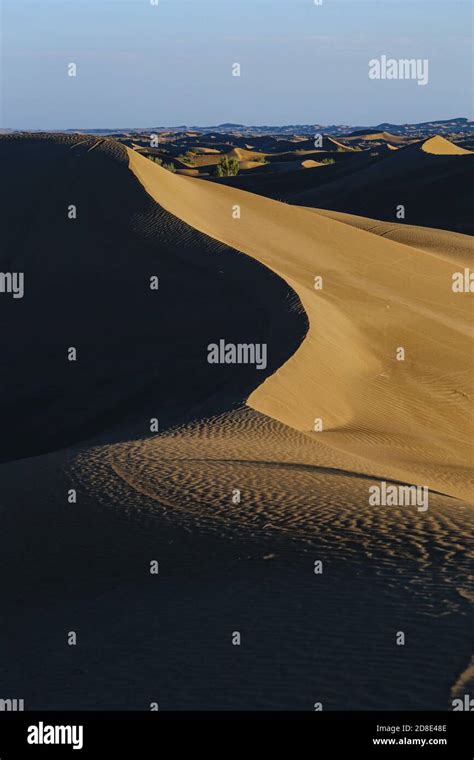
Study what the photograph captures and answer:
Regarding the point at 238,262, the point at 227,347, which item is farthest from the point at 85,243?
the point at 227,347

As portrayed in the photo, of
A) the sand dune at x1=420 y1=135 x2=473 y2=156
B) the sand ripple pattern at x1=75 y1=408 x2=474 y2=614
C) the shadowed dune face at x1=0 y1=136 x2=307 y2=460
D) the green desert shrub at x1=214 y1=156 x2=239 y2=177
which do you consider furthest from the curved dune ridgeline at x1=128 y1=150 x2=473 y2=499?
the green desert shrub at x1=214 y1=156 x2=239 y2=177

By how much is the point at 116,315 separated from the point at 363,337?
548 cm

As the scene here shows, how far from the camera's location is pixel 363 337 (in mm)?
23250

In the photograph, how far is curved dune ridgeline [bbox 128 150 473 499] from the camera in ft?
52.5

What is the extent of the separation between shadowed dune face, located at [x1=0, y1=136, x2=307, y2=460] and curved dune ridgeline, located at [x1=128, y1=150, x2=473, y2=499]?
0.82m

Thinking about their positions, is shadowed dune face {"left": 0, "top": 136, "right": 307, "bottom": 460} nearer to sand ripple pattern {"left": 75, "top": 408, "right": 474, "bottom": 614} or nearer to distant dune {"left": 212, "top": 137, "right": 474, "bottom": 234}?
sand ripple pattern {"left": 75, "top": 408, "right": 474, "bottom": 614}

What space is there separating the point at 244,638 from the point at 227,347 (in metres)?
12.2

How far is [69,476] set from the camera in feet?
39.5

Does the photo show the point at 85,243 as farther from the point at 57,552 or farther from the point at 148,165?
the point at 57,552

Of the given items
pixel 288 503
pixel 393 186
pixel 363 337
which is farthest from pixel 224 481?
pixel 393 186

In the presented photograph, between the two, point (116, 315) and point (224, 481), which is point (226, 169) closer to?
point (116, 315)

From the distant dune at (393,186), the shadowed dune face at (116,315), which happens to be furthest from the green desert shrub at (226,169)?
the shadowed dune face at (116,315)
